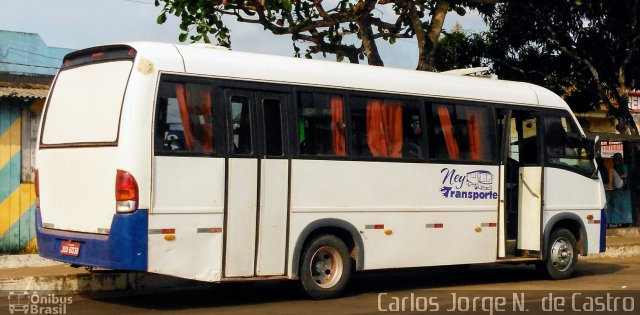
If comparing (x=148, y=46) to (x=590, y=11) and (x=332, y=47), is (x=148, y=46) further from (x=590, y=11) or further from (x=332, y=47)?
(x=590, y=11)

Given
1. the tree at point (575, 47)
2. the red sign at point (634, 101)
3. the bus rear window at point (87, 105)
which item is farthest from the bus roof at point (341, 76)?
the red sign at point (634, 101)

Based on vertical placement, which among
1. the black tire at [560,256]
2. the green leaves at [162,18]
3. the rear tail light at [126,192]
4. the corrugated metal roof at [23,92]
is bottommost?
the black tire at [560,256]

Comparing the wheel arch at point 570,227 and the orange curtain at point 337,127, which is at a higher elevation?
the orange curtain at point 337,127

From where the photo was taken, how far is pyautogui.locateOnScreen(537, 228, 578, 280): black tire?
1402 centimetres

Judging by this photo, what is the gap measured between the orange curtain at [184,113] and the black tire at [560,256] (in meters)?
6.17

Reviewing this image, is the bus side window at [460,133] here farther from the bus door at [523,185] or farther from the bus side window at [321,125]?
the bus side window at [321,125]

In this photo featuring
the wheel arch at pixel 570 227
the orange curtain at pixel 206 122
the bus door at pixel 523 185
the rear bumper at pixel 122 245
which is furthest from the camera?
the wheel arch at pixel 570 227

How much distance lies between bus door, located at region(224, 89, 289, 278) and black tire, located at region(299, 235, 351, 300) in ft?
1.29

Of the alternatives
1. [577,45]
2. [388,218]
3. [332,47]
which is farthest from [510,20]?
[388,218]

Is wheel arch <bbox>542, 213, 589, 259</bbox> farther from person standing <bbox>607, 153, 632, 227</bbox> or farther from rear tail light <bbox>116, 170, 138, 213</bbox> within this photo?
person standing <bbox>607, 153, 632, 227</bbox>

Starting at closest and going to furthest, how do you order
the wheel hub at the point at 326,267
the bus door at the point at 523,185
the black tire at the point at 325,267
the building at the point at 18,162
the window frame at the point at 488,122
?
1. the black tire at the point at 325,267
2. the wheel hub at the point at 326,267
3. the window frame at the point at 488,122
4. the building at the point at 18,162
5. the bus door at the point at 523,185

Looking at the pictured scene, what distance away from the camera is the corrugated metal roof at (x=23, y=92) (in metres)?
13.3

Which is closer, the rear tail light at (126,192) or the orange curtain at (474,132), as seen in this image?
the rear tail light at (126,192)

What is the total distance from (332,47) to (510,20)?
567cm
